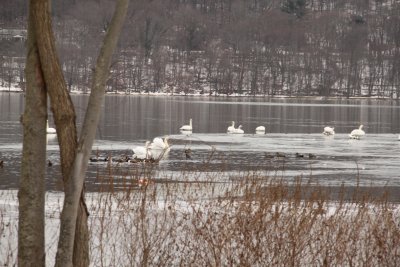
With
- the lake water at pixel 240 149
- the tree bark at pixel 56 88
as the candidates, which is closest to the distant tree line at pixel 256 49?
the lake water at pixel 240 149

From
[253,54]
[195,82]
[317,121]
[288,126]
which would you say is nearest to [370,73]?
[253,54]

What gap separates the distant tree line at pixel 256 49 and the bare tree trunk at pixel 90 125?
85.2 metres

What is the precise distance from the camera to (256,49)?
120m

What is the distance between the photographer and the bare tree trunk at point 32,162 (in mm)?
4473

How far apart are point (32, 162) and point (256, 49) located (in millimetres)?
116169

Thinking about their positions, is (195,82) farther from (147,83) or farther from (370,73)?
(370,73)

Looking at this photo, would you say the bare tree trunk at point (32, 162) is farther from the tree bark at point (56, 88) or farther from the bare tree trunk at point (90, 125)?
the bare tree trunk at point (90, 125)

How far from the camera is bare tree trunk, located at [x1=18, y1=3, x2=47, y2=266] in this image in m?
4.47

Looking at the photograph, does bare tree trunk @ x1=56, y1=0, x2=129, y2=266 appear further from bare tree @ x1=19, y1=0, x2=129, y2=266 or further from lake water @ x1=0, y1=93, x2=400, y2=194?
lake water @ x1=0, y1=93, x2=400, y2=194

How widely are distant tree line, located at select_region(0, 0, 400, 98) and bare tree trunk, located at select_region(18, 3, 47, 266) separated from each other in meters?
85.0

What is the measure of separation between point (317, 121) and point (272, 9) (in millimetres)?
91577

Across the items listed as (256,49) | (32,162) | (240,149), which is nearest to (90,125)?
(32,162)

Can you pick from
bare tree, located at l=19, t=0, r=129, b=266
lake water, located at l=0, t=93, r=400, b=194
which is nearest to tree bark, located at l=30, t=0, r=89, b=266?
bare tree, located at l=19, t=0, r=129, b=266

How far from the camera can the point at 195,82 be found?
348ft
